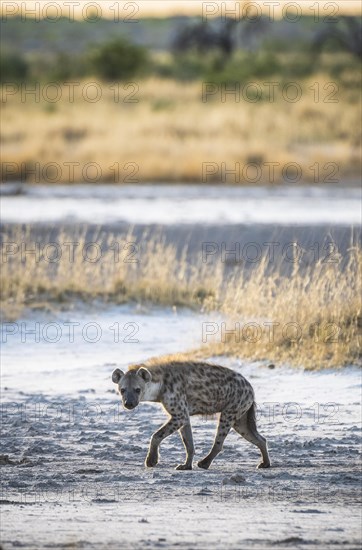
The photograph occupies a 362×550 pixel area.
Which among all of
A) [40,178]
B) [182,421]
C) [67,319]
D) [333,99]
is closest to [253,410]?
[182,421]

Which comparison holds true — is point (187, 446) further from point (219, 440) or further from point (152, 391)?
point (152, 391)

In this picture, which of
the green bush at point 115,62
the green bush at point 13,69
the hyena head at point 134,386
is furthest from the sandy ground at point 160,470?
the green bush at point 115,62

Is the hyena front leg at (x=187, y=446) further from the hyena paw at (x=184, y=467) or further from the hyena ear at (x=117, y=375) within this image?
the hyena ear at (x=117, y=375)

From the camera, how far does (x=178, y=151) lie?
31328mm

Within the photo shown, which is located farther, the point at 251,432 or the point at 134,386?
the point at 251,432

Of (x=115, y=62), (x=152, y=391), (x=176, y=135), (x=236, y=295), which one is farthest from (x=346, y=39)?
(x=152, y=391)

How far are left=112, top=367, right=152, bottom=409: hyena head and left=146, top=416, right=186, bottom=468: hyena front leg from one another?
0.92 ft

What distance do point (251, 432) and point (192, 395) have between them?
1.70 feet

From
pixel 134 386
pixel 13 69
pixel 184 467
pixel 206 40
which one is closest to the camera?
pixel 184 467

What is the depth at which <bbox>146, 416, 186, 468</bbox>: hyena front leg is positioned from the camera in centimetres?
977

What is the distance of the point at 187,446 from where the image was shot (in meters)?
9.94

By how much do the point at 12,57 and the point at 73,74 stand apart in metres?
3.03

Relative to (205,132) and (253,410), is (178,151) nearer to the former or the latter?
(205,132)

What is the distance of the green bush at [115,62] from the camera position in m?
55.7
